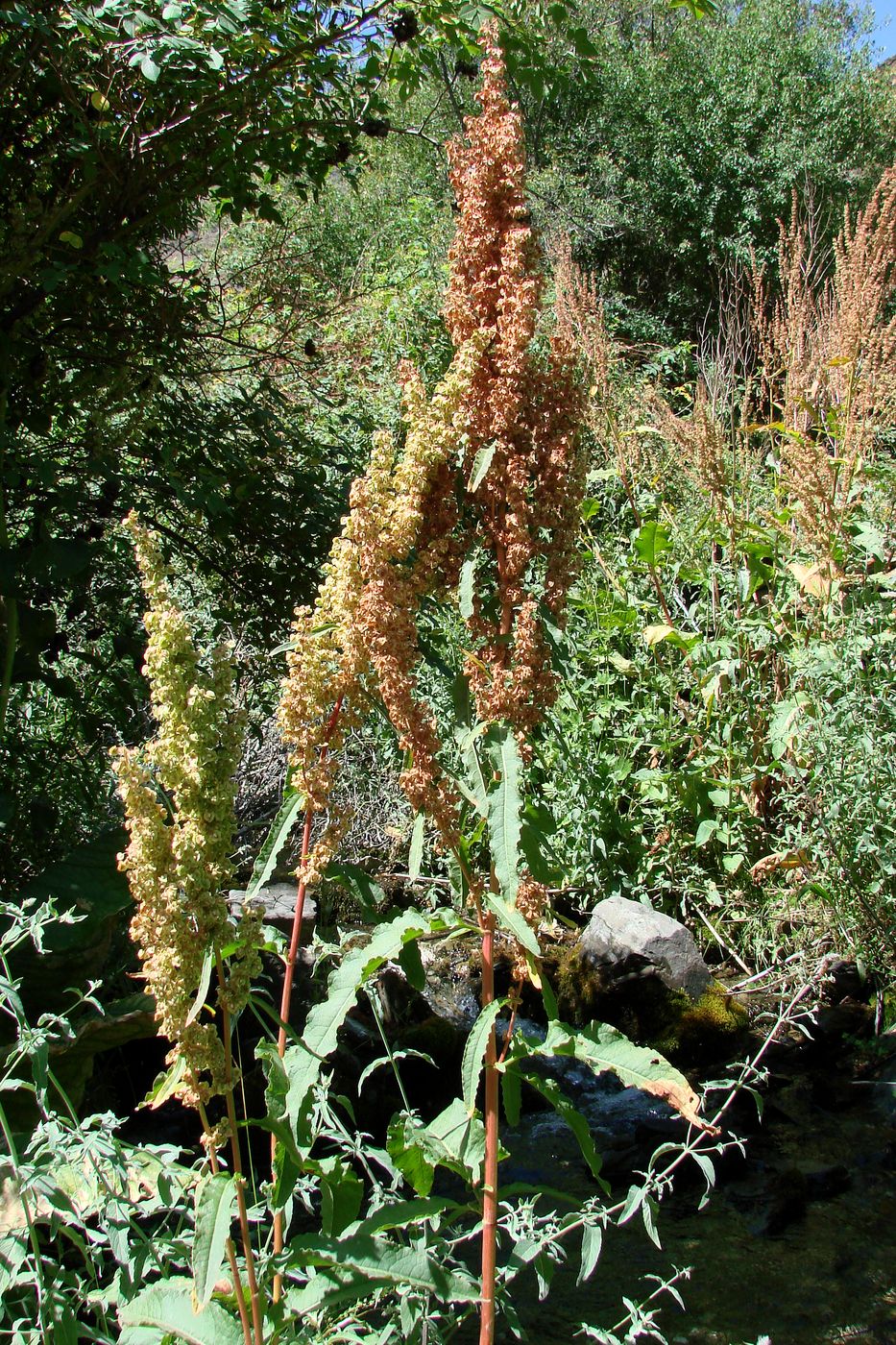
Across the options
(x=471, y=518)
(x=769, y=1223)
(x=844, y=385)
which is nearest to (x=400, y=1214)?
(x=471, y=518)

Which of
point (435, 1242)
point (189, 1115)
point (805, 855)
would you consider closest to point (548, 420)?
point (435, 1242)

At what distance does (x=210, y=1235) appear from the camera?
4.27 ft

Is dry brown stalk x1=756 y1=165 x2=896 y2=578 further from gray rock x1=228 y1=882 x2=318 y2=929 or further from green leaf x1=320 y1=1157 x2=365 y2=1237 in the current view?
green leaf x1=320 y1=1157 x2=365 y2=1237

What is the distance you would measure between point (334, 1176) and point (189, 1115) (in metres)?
2.45

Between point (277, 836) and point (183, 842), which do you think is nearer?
point (183, 842)

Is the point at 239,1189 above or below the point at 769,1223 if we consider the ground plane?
above

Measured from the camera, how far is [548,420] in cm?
177

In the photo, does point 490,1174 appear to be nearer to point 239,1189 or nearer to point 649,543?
point 239,1189

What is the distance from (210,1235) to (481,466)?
1.09 m

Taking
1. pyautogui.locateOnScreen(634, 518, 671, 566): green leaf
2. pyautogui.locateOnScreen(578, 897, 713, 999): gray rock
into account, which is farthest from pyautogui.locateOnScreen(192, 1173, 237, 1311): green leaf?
pyautogui.locateOnScreen(634, 518, 671, 566): green leaf

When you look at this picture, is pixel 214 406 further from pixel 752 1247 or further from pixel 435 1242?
pixel 752 1247

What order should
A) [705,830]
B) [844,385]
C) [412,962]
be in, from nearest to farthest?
1. [412,962]
2. [844,385]
3. [705,830]

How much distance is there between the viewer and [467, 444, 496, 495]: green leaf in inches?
65.8

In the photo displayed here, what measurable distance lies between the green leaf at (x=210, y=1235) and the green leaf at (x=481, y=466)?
3.33 ft
